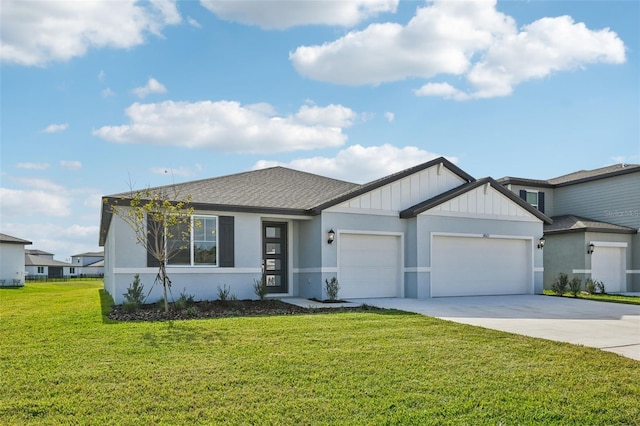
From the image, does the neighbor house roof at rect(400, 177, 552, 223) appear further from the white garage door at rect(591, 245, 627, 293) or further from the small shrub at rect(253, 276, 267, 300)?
the small shrub at rect(253, 276, 267, 300)

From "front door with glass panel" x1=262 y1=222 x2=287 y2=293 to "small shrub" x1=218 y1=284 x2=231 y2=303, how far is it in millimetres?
1657

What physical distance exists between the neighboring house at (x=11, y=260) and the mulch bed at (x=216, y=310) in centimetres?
2623

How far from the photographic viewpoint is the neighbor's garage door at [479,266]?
15773mm

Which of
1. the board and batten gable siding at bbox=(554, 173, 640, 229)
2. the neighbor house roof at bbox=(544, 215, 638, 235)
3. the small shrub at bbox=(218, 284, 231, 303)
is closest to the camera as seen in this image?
the small shrub at bbox=(218, 284, 231, 303)

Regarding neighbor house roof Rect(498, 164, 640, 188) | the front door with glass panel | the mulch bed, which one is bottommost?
the mulch bed

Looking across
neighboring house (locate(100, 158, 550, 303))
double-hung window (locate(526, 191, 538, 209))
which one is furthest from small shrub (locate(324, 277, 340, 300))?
double-hung window (locate(526, 191, 538, 209))

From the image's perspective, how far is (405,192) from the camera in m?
15.8

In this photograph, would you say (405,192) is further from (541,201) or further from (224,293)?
(541,201)

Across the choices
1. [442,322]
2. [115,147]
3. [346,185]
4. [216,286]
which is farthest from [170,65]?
[442,322]

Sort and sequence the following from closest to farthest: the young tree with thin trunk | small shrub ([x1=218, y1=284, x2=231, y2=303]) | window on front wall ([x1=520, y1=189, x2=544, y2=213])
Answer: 1. the young tree with thin trunk
2. small shrub ([x1=218, y1=284, x2=231, y2=303])
3. window on front wall ([x1=520, y1=189, x2=544, y2=213])

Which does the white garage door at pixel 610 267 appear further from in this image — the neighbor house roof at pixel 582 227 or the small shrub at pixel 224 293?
the small shrub at pixel 224 293

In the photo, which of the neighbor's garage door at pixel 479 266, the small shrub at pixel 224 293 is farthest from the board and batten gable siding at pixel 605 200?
the small shrub at pixel 224 293

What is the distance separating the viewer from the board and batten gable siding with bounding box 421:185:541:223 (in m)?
15.8

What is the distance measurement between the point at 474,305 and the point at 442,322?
13.0 ft
